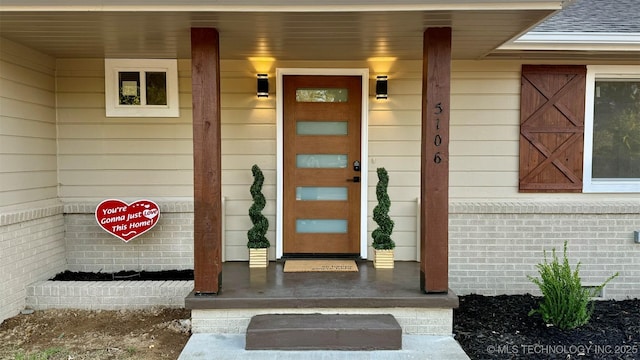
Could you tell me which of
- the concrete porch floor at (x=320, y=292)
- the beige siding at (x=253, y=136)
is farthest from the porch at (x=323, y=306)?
the beige siding at (x=253, y=136)

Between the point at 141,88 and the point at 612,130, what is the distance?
5043mm

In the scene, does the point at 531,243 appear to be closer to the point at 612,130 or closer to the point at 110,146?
the point at 612,130

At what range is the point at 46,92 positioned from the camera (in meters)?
4.66

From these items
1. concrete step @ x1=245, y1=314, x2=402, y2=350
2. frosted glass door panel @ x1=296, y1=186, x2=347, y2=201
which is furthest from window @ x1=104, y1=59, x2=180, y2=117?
concrete step @ x1=245, y1=314, x2=402, y2=350

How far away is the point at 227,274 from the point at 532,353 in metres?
2.68

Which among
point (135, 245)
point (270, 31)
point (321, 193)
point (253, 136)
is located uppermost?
point (270, 31)

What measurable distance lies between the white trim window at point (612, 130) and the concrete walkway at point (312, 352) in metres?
2.69

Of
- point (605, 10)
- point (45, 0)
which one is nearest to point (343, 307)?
point (45, 0)

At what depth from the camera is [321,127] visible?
4957 millimetres

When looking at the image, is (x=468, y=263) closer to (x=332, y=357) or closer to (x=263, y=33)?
(x=332, y=357)

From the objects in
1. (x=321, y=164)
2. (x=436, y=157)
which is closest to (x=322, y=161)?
(x=321, y=164)

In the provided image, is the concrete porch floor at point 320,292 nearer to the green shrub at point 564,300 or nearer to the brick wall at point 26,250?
the green shrub at point 564,300

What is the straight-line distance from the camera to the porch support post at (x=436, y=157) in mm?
3602

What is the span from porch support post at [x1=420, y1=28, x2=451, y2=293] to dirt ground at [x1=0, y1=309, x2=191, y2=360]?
2108mm
